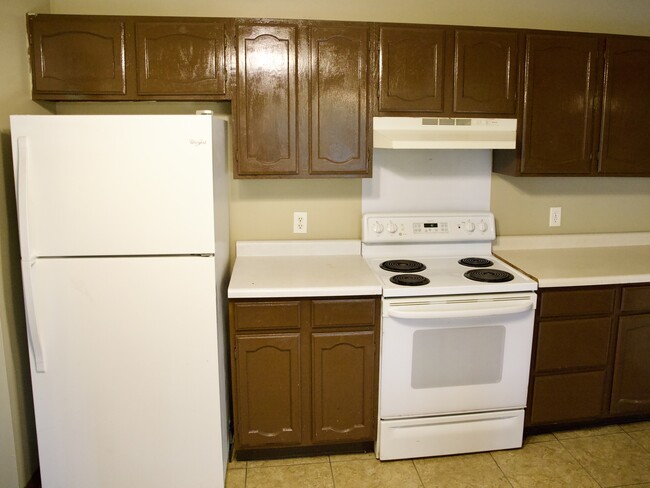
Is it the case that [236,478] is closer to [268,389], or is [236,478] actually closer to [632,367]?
[268,389]

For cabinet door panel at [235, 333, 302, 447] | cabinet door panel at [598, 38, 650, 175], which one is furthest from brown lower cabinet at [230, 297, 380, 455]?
cabinet door panel at [598, 38, 650, 175]

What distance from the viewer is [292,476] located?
252 centimetres

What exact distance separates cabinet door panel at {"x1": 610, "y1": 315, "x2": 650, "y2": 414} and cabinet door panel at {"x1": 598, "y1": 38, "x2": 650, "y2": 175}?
31.3 inches

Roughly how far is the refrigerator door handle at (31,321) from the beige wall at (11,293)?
13 centimetres

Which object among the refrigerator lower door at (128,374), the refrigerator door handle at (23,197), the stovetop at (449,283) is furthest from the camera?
the stovetop at (449,283)

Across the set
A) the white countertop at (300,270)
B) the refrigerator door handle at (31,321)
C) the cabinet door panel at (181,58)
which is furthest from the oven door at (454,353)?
the refrigerator door handle at (31,321)

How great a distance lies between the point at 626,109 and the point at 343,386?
200 centimetres

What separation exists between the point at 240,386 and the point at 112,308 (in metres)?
0.69

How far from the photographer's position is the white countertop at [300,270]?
2.39 meters

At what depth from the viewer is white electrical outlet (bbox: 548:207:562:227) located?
10.4 ft

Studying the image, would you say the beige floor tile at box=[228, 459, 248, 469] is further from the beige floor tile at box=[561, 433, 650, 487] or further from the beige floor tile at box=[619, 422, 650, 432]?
the beige floor tile at box=[619, 422, 650, 432]

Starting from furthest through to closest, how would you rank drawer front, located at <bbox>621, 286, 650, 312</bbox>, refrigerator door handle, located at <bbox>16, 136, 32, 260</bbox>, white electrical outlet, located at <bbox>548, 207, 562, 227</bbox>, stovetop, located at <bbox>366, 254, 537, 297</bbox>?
1. white electrical outlet, located at <bbox>548, 207, 562, 227</bbox>
2. drawer front, located at <bbox>621, 286, 650, 312</bbox>
3. stovetop, located at <bbox>366, 254, 537, 297</bbox>
4. refrigerator door handle, located at <bbox>16, 136, 32, 260</bbox>

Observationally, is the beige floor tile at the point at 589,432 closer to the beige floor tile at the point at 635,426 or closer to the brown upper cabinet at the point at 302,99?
the beige floor tile at the point at 635,426

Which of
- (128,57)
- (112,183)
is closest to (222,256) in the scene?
(112,183)
